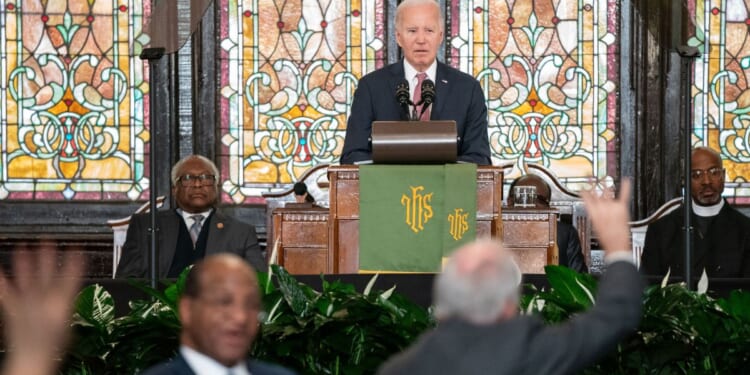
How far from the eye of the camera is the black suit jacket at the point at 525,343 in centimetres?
241

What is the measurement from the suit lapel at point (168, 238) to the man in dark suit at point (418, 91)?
60.2 inches

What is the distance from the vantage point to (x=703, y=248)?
24.0 ft

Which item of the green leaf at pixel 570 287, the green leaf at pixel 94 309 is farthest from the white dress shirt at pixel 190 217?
the green leaf at pixel 570 287

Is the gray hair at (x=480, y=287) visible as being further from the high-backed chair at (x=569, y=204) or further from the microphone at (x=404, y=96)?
the high-backed chair at (x=569, y=204)

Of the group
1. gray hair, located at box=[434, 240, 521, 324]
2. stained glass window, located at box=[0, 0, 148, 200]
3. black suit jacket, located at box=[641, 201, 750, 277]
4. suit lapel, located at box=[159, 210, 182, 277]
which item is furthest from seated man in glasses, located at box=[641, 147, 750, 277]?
gray hair, located at box=[434, 240, 521, 324]

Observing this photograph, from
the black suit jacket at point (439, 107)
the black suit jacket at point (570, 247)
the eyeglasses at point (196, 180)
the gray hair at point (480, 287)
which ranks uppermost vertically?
the black suit jacket at point (439, 107)

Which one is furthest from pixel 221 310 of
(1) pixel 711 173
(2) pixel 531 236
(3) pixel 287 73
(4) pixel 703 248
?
(3) pixel 287 73

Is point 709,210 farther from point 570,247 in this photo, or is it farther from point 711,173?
point 570,247

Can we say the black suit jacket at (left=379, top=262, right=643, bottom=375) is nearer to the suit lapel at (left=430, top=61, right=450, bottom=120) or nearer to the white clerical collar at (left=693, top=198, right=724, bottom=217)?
the suit lapel at (left=430, top=61, right=450, bottom=120)

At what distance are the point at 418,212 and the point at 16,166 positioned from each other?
4.86 meters

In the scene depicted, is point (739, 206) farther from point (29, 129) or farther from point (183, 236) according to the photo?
point (29, 129)

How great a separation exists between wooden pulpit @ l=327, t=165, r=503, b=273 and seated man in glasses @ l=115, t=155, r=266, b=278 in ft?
4.55

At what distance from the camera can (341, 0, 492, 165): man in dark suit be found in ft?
19.1

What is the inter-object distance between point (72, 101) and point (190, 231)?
275 centimetres
